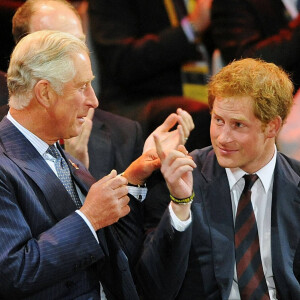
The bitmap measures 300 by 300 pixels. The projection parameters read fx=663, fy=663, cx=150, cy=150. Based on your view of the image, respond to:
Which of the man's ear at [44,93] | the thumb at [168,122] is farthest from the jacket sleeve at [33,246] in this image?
the thumb at [168,122]

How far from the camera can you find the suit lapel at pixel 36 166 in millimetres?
2027

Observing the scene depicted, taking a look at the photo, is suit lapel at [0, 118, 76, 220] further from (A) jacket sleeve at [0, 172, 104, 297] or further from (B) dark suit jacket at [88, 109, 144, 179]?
(B) dark suit jacket at [88, 109, 144, 179]

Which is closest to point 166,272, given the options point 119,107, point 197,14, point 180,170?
point 180,170

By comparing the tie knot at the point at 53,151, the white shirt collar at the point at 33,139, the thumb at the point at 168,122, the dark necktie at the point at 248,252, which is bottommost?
the dark necktie at the point at 248,252

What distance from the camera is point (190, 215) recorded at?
2246mm

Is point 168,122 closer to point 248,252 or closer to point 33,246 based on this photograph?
point 248,252

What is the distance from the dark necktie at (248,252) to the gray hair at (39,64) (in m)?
0.78

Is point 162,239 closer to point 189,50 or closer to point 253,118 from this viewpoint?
point 253,118

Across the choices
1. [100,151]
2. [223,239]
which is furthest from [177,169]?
[100,151]

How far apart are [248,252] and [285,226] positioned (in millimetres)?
163

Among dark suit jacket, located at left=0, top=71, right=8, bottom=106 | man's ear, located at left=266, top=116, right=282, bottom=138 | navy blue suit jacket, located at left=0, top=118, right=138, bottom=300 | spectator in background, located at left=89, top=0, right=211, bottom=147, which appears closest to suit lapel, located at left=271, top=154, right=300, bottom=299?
man's ear, located at left=266, top=116, right=282, bottom=138

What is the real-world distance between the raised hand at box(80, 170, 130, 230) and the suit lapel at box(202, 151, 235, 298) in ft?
1.46

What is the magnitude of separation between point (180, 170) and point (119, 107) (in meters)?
Result: 1.19

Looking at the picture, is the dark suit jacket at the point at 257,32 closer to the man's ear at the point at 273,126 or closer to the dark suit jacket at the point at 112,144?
the dark suit jacket at the point at 112,144
